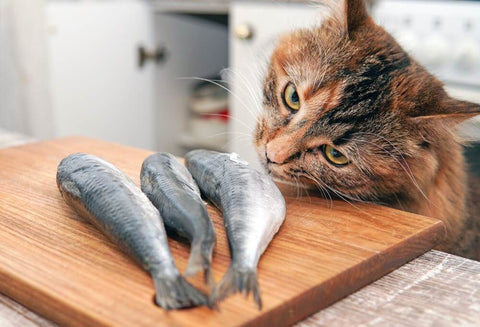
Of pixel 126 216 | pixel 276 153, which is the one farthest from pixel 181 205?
pixel 276 153

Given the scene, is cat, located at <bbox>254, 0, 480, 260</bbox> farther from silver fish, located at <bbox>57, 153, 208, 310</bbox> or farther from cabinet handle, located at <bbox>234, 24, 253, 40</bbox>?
cabinet handle, located at <bbox>234, 24, 253, 40</bbox>

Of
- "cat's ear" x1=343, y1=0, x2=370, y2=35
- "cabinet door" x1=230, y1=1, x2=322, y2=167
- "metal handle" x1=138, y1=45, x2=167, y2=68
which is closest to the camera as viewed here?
"cat's ear" x1=343, y1=0, x2=370, y2=35

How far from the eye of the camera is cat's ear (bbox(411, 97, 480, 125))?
3.36 ft

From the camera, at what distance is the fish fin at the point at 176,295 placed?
2.22ft

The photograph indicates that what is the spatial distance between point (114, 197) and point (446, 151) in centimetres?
72

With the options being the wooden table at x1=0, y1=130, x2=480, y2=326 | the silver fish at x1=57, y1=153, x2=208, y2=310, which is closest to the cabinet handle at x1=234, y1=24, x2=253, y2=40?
the silver fish at x1=57, y1=153, x2=208, y2=310

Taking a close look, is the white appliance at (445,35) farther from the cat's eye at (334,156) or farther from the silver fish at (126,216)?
the silver fish at (126,216)

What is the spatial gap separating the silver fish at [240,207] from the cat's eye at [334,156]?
17cm

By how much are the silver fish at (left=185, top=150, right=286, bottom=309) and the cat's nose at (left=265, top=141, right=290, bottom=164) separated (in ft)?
0.36

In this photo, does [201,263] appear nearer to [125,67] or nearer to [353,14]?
[353,14]

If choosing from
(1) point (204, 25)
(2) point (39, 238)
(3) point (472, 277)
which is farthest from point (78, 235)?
(1) point (204, 25)

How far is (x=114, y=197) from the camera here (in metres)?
0.86

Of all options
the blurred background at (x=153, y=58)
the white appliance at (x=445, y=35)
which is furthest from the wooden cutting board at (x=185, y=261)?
the white appliance at (x=445, y=35)

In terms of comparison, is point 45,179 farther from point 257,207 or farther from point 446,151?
point 446,151
